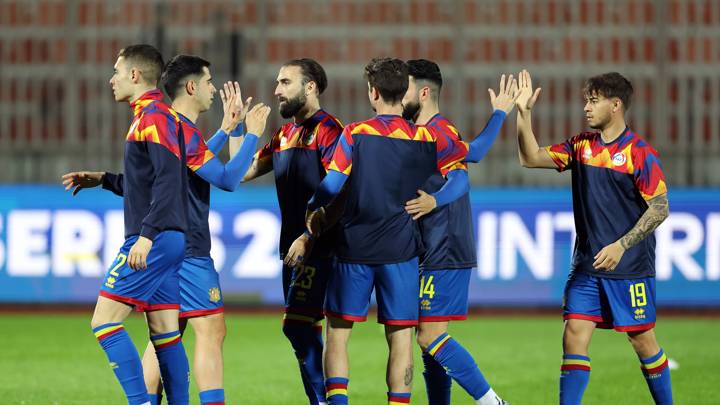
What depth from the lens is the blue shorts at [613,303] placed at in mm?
6816

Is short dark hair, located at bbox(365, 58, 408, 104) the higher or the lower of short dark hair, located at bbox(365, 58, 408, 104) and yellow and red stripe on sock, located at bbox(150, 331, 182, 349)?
the higher

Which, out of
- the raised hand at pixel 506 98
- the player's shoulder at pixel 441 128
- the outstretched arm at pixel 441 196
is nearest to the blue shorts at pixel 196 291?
the outstretched arm at pixel 441 196

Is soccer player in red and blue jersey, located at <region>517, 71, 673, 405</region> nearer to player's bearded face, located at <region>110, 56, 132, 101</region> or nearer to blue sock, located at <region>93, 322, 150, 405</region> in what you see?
player's bearded face, located at <region>110, 56, 132, 101</region>

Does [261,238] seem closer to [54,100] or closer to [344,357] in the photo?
[54,100]

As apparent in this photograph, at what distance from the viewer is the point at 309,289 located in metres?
7.01

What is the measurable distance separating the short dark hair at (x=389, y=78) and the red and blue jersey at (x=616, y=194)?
1191 millimetres

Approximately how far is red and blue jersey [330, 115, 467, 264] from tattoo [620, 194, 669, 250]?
1189 mm

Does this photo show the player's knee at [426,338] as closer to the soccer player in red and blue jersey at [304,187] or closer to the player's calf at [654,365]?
the soccer player in red and blue jersey at [304,187]

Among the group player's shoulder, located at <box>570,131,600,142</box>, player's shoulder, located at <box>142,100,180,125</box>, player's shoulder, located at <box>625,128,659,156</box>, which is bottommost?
player's shoulder, located at <box>625,128,659,156</box>

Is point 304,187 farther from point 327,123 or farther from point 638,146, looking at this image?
point 638,146

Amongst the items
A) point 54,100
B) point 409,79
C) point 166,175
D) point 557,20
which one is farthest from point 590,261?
point 54,100

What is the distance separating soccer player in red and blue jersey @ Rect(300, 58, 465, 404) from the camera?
6453 mm

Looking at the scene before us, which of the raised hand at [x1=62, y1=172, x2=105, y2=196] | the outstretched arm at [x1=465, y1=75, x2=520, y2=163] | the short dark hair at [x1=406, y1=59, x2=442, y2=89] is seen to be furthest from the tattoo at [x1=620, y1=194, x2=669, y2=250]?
the raised hand at [x1=62, y1=172, x2=105, y2=196]

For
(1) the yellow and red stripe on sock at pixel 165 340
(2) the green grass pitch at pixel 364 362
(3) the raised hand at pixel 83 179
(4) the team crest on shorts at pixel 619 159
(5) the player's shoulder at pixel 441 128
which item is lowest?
(2) the green grass pitch at pixel 364 362
